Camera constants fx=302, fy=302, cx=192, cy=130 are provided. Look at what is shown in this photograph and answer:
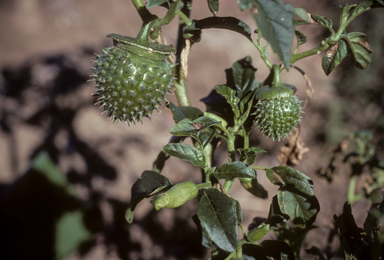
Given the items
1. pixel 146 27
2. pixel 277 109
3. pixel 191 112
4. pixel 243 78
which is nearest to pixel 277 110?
pixel 277 109

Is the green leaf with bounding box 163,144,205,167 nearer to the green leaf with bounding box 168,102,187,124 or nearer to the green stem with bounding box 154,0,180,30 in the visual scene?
the green leaf with bounding box 168,102,187,124

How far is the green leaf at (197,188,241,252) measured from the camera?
29.3 inches

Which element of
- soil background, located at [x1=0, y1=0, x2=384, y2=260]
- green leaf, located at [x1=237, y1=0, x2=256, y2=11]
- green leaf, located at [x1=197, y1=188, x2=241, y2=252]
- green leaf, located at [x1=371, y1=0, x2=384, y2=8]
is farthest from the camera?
soil background, located at [x1=0, y1=0, x2=384, y2=260]

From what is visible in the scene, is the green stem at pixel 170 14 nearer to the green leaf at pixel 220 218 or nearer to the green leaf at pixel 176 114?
the green leaf at pixel 176 114

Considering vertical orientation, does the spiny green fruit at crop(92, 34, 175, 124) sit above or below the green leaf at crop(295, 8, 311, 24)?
below

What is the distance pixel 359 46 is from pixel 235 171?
600mm

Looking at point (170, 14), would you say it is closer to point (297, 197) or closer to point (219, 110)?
point (219, 110)

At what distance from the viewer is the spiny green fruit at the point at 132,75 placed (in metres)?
0.97

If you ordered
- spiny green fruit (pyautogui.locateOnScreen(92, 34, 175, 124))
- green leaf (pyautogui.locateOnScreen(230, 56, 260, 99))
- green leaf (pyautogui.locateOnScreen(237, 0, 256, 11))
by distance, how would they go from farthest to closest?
green leaf (pyautogui.locateOnScreen(230, 56, 260, 99))
spiny green fruit (pyautogui.locateOnScreen(92, 34, 175, 124))
green leaf (pyautogui.locateOnScreen(237, 0, 256, 11))

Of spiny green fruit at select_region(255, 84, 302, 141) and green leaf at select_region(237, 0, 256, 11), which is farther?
spiny green fruit at select_region(255, 84, 302, 141)

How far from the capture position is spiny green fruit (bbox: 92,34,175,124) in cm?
97

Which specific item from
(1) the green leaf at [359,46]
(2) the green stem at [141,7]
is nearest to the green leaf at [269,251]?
(1) the green leaf at [359,46]

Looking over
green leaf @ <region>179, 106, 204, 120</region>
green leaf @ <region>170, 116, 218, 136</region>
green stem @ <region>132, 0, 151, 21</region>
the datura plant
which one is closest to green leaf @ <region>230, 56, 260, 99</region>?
the datura plant

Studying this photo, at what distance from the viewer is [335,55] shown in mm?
954
